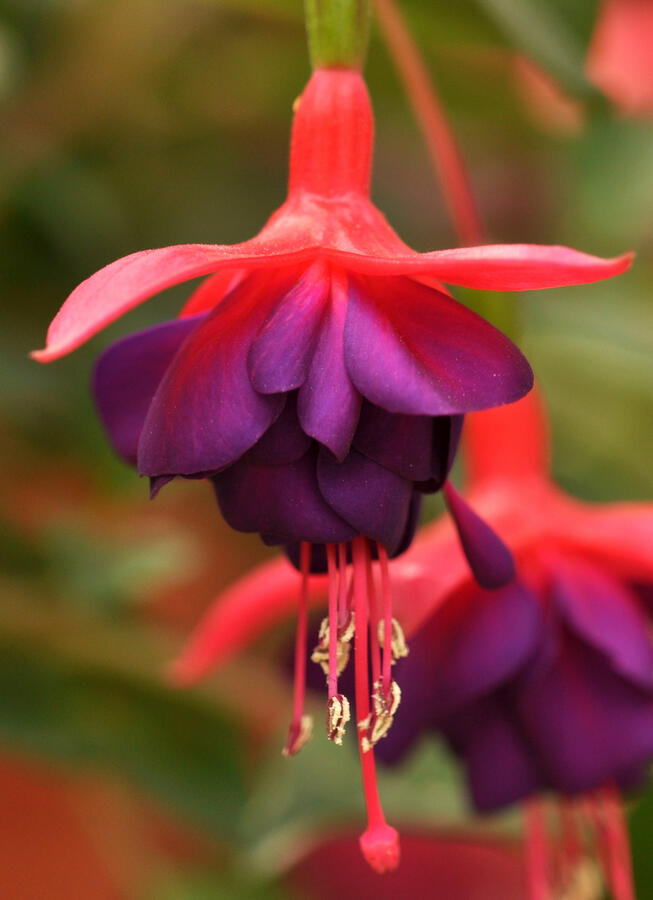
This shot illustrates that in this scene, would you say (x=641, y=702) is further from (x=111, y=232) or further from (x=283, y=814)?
(x=111, y=232)

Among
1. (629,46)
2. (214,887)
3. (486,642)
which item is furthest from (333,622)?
(629,46)

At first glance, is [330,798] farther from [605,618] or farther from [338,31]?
[338,31]

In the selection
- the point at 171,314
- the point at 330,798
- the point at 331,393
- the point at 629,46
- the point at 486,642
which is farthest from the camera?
the point at 629,46

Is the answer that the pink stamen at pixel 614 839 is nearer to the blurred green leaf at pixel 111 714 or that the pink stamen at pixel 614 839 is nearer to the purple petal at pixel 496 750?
the purple petal at pixel 496 750

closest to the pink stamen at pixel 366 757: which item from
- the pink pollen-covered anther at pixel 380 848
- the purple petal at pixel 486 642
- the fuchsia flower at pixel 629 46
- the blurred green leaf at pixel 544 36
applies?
the pink pollen-covered anther at pixel 380 848

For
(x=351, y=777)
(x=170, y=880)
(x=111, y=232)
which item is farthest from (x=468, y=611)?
(x=111, y=232)
